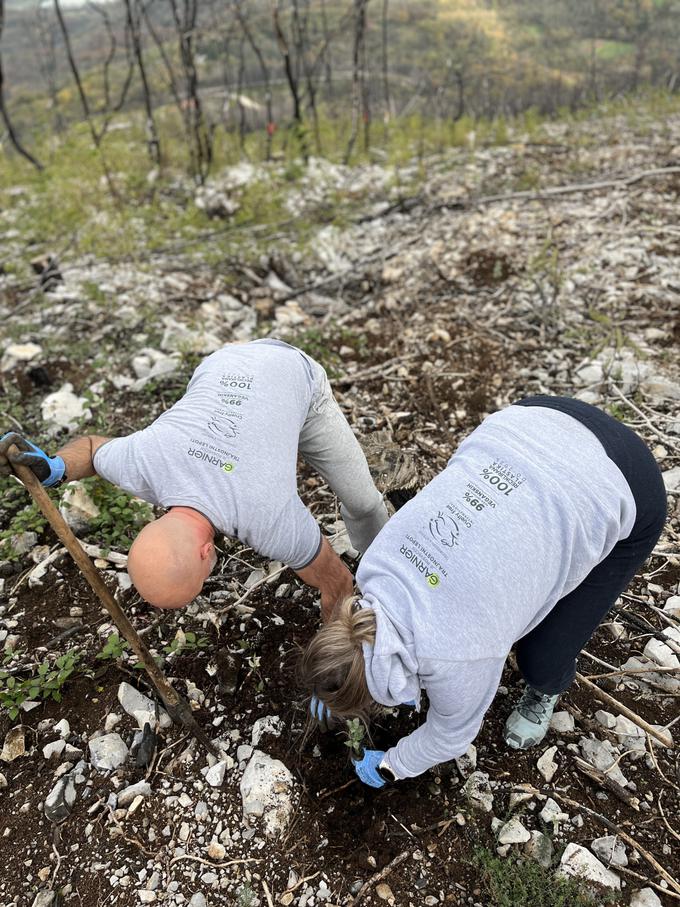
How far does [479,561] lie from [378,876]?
1.10 metres

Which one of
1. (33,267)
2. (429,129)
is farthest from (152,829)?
(429,129)

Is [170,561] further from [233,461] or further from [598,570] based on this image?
[598,570]

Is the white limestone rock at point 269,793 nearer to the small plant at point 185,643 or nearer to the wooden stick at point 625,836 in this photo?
the small plant at point 185,643

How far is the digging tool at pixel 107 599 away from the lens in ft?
4.75

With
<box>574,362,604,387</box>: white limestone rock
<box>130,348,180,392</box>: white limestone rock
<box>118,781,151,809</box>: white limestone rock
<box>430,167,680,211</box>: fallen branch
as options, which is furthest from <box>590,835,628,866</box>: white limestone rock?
<box>430,167,680,211</box>: fallen branch

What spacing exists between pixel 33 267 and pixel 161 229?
1359 millimetres

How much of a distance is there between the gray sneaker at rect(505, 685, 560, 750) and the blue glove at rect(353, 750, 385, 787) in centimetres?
49

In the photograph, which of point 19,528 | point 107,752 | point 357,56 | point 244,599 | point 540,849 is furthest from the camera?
point 357,56

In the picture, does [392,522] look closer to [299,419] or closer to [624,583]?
[299,419]

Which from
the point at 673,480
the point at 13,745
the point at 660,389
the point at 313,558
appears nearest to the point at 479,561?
the point at 313,558

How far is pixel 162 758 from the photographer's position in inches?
79.0

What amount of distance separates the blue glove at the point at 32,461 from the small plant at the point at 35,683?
2.49ft

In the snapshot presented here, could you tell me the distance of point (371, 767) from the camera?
5.82 ft

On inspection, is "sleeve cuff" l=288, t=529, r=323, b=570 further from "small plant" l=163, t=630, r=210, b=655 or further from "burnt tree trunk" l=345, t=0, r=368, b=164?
"burnt tree trunk" l=345, t=0, r=368, b=164
